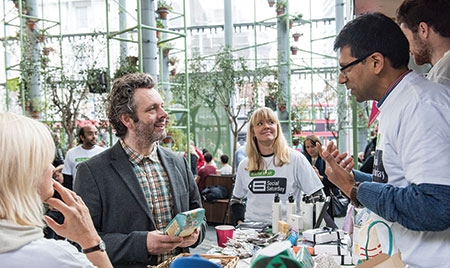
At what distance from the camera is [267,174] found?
3.25m

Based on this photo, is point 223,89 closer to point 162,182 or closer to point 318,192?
point 318,192

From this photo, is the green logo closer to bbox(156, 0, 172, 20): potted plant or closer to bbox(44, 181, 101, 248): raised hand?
bbox(44, 181, 101, 248): raised hand

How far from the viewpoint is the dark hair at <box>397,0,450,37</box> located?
184cm

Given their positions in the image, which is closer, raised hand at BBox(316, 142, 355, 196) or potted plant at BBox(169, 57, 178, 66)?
raised hand at BBox(316, 142, 355, 196)

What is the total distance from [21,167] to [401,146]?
4.18 ft

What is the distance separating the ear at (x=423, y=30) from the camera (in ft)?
6.17

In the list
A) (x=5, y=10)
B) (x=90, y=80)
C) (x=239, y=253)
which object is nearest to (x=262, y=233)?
(x=239, y=253)

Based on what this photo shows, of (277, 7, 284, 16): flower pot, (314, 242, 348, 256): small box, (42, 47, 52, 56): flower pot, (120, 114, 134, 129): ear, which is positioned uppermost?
(277, 7, 284, 16): flower pot

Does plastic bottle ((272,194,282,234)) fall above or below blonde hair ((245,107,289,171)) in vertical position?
below

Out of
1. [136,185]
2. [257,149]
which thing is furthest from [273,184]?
[136,185]

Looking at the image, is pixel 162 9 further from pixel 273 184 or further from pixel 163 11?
pixel 273 184

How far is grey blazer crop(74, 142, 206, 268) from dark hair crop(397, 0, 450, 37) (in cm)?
164

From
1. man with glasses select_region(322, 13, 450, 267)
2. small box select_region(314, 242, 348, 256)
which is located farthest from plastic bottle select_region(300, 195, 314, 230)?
man with glasses select_region(322, 13, 450, 267)

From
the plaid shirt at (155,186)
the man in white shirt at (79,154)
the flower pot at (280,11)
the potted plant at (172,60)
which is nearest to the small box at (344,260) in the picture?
the plaid shirt at (155,186)
